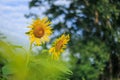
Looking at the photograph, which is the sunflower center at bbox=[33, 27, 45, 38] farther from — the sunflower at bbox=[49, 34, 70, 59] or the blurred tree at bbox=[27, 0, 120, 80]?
the blurred tree at bbox=[27, 0, 120, 80]

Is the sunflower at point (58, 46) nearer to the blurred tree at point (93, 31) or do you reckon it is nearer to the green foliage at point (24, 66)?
the green foliage at point (24, 66)

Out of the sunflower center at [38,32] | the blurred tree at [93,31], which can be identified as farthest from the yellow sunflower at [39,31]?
the blurred tree at [93,31]

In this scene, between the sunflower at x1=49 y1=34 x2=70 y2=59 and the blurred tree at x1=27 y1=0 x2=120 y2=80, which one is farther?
the blurred tree at x1=27 y1=0 x2=120 y2=80

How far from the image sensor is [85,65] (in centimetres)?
1802

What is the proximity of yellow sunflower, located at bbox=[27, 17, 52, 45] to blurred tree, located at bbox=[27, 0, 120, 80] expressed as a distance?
16.7 meters

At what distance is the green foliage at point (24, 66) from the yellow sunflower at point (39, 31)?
0.08 metres

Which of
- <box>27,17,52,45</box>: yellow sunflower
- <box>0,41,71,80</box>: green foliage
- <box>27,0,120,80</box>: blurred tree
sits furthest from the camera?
<box>27,0,120,80</box>: blurred tree

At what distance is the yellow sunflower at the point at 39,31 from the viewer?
110 centimetres

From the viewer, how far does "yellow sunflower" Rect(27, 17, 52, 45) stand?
1103 millimetres

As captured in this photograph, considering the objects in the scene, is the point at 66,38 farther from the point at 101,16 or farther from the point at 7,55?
the point at 101,16

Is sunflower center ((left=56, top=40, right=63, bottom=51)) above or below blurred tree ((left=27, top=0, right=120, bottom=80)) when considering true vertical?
above

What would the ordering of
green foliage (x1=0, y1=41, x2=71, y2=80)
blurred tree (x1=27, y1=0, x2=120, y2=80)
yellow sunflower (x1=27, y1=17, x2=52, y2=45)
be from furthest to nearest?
blurred tree (x1=27, y1=0, x2=120, y2=80) → yellow sunflower (x1=27, y1=17, x2=52, y2=45) → green foliage (x1=0, y1=41, x2=71, y2=80)

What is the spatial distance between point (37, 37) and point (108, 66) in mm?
19949

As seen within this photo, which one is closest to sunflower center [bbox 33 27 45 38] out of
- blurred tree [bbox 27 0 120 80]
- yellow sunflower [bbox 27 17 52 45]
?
yellow sunflower [bbox 27 17 52 45]
